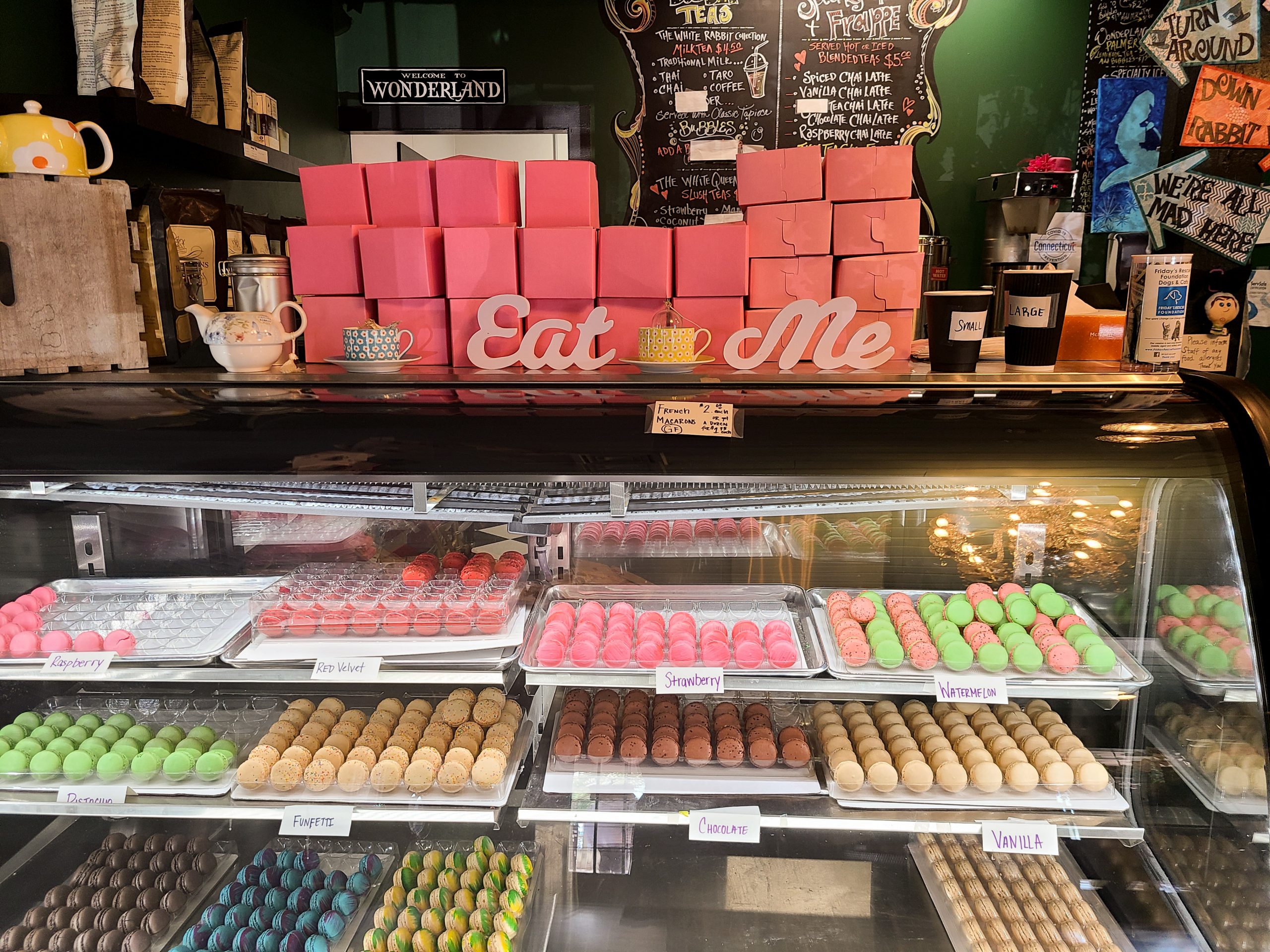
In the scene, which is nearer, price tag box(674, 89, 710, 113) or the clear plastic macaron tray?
the clear plastic macaron tray

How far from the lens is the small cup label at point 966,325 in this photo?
1671 millimetres

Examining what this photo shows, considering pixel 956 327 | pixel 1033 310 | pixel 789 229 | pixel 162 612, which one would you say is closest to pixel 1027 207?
pixel 1033 310

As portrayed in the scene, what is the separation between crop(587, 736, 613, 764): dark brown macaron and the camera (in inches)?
72.9

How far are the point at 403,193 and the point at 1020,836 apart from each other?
1815 mm

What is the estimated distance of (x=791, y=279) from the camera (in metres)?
1.83

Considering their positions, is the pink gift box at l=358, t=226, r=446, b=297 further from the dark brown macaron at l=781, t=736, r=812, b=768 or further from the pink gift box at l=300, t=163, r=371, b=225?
the dark brown macaron at l=781, t=736, r=812, b=768

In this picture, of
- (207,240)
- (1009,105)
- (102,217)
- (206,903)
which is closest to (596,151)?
(1009,105)

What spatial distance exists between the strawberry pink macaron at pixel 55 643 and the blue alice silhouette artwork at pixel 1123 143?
458cm

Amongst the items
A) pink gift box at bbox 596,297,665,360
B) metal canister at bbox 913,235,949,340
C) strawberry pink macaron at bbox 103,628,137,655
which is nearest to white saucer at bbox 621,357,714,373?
pink gift box at bbox 596,297,665,360

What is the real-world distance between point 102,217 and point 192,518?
2.09 feet

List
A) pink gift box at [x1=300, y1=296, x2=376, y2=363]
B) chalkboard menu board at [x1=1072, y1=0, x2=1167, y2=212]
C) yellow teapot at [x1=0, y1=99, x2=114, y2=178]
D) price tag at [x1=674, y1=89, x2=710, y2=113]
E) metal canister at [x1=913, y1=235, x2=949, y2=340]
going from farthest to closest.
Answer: price tag at [x1=674, y1=89, x2=710, y2=113], chalkboard menu board at [x1=1072, y1=0, x2=1167, y2=212], metal canister at [x1=913, y1=235, x2=949, y2=340], pink gift box at [x1=300, y1=296, x2=376, y2=363], yellow teapot at [x1=0, y1=99, x2=114, y2=178]

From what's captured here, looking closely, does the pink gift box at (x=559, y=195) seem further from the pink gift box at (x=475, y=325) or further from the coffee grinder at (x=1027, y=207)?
the coffee grinder at (x=1027, y=207)

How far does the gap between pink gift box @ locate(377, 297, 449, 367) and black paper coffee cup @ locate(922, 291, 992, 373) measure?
1.01m

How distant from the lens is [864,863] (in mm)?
2051
